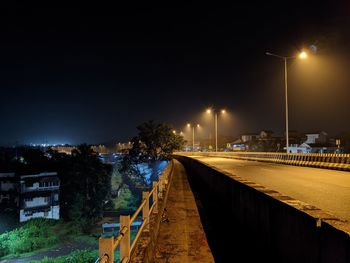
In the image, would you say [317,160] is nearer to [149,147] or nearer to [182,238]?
[182,238]

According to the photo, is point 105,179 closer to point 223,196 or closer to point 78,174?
point 78,174

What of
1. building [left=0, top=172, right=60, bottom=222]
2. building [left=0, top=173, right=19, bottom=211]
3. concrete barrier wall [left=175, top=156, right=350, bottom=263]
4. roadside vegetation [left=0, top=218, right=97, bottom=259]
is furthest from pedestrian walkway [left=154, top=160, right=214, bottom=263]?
building [left=0, top=173, right=19, bottom=211]

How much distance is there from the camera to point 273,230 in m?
6.12

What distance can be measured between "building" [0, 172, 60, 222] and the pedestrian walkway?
139 ft

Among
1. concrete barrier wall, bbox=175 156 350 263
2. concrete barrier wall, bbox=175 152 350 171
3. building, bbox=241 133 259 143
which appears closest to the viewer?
concrete barrier wall, bbox=175 156 350 263

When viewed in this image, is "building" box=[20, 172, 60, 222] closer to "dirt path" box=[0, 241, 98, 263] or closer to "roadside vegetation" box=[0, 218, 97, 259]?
"roadside vegetation" box=[0, 218, 97, 259]

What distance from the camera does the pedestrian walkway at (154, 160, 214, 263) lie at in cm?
771

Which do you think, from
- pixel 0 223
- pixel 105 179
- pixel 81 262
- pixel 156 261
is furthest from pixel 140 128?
pixel 156 261

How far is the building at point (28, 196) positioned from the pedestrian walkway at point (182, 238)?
139 feet

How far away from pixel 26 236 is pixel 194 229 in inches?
1377

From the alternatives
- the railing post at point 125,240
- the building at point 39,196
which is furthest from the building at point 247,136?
the railing post at point 125,240

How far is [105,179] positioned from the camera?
204ft

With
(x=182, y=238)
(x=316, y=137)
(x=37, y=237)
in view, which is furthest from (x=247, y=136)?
(x=182, y=238)

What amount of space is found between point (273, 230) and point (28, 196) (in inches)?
2011
